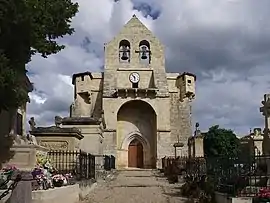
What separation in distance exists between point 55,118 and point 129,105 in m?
23.4

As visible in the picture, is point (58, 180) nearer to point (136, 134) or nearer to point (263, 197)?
point (263, 197)

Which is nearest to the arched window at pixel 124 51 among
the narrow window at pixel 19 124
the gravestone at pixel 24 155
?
the narrow window at pixel 19 124

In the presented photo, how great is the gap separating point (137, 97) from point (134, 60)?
4594 millimetres

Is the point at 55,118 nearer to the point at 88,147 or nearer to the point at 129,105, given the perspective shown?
the point at 88,147

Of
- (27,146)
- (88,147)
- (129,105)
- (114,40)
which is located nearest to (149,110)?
(129,105)

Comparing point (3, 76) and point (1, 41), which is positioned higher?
point (1, 41)

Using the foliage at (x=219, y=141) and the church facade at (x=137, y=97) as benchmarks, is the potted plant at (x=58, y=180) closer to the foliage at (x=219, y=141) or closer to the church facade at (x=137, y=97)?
the church facade at (x=137, y=97)

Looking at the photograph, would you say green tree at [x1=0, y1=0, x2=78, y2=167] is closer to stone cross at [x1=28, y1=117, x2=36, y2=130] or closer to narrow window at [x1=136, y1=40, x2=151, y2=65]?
stone cross at [x1=28, y1=117, x2=36, y2=130]

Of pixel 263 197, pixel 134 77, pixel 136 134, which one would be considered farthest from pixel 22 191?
pixel 134 77

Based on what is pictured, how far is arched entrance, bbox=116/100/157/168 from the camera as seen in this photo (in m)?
46.7

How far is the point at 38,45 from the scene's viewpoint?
12.4 m

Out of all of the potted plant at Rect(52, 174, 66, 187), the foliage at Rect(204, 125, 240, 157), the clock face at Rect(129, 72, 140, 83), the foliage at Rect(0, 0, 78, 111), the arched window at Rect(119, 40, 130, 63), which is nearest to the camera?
the foliage at Rect(0, 0, 78, 111)

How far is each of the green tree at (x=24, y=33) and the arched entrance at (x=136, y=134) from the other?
1303 inches

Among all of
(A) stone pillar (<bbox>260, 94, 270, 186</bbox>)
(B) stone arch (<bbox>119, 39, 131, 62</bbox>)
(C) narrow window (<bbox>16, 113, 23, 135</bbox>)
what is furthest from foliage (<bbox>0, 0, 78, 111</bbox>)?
(B) stone arch (<bbox>119, 39, 131, 62</bbox>)
